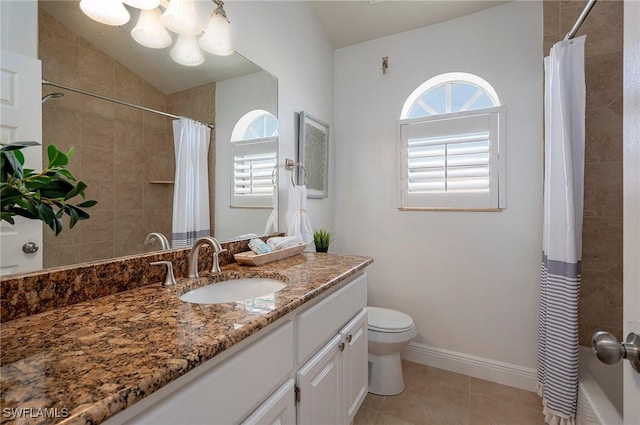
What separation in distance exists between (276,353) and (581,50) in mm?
2049

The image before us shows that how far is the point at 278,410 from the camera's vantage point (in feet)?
2.95

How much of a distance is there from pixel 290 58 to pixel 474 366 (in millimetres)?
2540

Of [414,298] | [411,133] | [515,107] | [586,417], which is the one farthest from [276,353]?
[515,107]

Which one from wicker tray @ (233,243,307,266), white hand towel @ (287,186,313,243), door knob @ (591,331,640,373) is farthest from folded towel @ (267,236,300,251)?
door knob @ (591,331,640,373)

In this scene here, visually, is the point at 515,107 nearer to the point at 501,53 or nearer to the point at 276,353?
the point at 501,53

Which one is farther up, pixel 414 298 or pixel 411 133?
pixel 411 133

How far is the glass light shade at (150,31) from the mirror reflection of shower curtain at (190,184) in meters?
0.31

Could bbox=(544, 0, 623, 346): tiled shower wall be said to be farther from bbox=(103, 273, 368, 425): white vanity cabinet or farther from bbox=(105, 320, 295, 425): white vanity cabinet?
bbox=(105, 320, 295, 425): white vanity cabinet

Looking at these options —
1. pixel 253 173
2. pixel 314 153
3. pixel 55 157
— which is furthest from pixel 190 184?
pixel 314 153

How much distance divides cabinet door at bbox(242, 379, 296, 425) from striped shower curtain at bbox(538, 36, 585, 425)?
1449 millimetres

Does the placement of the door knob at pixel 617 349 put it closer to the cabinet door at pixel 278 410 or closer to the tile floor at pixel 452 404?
the cabinet door at pixel 278 410

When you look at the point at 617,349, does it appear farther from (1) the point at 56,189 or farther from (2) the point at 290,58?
(2) the point at 290,58

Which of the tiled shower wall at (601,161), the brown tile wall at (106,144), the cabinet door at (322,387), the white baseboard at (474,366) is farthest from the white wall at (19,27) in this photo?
the white baseboard at (474,366)

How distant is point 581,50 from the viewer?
5.10 ft
